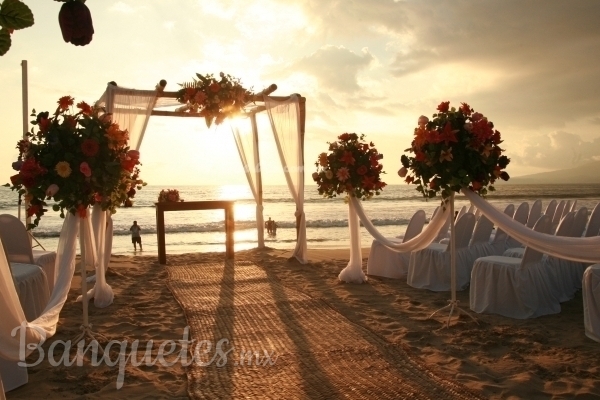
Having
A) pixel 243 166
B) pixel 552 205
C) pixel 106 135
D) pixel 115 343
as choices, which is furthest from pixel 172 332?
pixel 552 205

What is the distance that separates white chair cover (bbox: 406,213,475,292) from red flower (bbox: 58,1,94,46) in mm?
5732

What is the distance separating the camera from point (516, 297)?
195 inches

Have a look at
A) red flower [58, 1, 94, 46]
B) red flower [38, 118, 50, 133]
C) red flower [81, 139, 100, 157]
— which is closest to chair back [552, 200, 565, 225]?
red flower [81, 139, 100, 157]

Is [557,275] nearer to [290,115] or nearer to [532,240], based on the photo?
[532,240]

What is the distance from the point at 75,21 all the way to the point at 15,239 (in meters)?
4.51

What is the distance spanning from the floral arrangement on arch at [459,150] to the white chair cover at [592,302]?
105cm

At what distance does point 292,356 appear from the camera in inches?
151

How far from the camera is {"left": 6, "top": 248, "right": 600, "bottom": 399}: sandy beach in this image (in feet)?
10.7

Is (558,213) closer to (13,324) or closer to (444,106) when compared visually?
(444,106)

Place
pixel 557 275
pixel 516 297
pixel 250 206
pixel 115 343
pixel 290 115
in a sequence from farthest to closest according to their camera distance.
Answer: pixel 250 206 < pixel 290 115 < pixel 557 275 < pixel 516 297 < pixel 115 343

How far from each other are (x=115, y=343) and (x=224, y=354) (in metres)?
1.01

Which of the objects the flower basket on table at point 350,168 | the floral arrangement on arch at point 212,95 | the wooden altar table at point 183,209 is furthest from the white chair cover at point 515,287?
the wooden altar table at point 183,209

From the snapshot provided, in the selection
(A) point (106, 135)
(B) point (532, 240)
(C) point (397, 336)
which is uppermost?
(A) point (106, 135)

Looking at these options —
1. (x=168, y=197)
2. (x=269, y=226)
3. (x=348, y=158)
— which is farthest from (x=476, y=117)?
(x=269, y=226)
